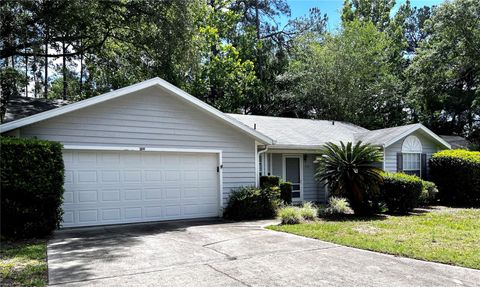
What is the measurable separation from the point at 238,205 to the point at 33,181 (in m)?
5.88

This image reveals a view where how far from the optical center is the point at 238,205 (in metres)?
12.0

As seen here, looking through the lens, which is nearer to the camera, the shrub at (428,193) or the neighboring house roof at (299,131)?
the shrub at (428,193)

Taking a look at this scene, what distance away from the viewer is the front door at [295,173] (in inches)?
640

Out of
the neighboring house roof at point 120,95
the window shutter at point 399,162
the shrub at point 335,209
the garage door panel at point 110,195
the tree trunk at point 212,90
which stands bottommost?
the shrub at point 335,209

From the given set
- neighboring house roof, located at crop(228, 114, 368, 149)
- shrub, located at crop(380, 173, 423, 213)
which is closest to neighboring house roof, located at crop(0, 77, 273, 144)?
neighboring house roof, located at crop(228, 114, 368, 149)

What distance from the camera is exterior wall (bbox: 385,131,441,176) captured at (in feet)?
54.0

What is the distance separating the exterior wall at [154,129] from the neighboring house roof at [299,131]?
2.32 metres

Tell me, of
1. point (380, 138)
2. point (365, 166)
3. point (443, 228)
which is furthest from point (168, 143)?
point (380, 138)

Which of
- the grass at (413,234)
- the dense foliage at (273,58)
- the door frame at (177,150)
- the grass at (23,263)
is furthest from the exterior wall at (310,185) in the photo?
the grass at (23,263)

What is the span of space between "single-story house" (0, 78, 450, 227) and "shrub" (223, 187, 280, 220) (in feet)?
1.38

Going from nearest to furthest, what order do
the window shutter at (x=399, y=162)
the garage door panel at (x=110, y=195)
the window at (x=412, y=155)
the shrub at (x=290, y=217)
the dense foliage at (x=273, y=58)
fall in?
the garage door panel at (x=110, y=195), the shrub at (x=290, y=217), the dense foliage at (x=273, y=58), the window shutter at (x=399, y=162), the window at (x=412, y=155)

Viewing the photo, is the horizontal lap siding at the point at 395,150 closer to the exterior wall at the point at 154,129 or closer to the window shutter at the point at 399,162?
the window shutter at the point at 399,162

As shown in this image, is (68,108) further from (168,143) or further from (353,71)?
(353,71)

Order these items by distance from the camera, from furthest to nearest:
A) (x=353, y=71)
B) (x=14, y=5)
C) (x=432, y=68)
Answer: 1. (x=353, y=71)
2. (x=432, y=68)
3. (x=14, y=5)
